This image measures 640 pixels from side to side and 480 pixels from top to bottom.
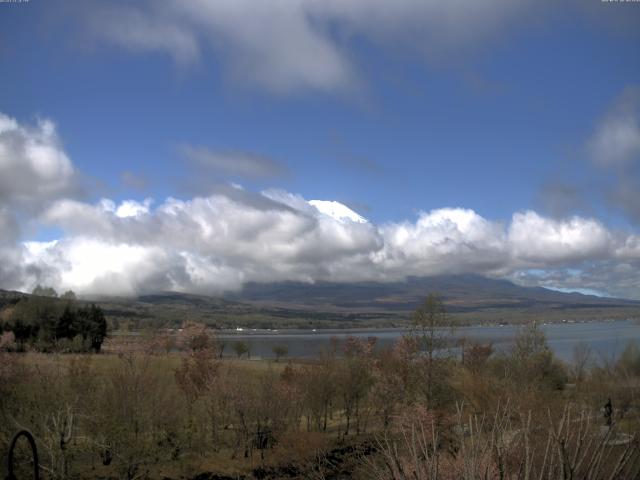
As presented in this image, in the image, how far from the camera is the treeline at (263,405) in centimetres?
3172

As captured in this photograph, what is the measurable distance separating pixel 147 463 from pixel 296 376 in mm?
20539

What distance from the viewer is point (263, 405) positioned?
143 ft

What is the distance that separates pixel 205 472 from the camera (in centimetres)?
3912

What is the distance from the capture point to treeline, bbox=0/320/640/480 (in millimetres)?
31719

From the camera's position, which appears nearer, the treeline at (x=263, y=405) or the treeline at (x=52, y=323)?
the treeline at (x=263, y=405)

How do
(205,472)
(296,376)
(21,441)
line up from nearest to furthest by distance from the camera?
(21,441), (205,472), (296,376)

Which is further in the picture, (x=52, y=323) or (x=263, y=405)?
(x=52, y=323)

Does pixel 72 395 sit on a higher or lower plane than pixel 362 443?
higher

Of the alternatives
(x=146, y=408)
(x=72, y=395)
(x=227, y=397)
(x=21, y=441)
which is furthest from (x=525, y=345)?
(x=21, y=441)

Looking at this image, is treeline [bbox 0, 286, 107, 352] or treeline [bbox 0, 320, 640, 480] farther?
treeline [bbox 0, 286, 107, 352]

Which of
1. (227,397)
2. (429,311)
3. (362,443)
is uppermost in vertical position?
(429,311)

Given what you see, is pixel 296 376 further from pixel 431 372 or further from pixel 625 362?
pixel 625 362

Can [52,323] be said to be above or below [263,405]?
above

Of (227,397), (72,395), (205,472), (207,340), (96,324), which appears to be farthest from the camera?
(96,324)
